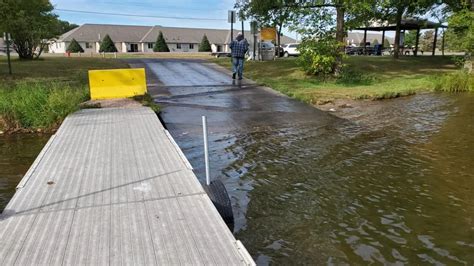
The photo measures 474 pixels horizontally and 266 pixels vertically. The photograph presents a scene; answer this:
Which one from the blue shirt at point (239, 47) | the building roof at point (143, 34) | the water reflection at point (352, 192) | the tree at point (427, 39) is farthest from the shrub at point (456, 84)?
the tree at point (427, 39)

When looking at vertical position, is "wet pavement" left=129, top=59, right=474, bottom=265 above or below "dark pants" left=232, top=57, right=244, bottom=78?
below

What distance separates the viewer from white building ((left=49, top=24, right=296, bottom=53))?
76.2 m

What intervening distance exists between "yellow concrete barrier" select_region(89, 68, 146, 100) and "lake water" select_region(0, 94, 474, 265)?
265 cm

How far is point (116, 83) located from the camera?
11.6m

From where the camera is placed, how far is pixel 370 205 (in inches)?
212

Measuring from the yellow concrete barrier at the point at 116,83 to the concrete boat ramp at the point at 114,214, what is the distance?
5049 mm

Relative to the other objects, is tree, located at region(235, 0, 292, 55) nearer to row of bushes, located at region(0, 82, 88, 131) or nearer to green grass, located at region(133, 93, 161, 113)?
green grass, located at region(133, 93, 161, 113)

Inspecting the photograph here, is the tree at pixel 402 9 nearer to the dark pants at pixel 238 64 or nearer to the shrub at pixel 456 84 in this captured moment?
the shrub at pixel 456 84

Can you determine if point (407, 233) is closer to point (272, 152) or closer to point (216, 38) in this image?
point (272, 152)

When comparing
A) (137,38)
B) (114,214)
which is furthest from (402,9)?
(137,38)

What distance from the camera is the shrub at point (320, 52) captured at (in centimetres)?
1641

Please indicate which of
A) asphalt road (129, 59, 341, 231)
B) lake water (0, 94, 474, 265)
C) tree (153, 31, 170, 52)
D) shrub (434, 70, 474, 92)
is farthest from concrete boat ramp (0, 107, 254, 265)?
tree (153, 31, 170, 52)

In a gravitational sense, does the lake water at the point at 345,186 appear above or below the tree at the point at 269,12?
below

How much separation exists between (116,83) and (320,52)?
8.14 metres
